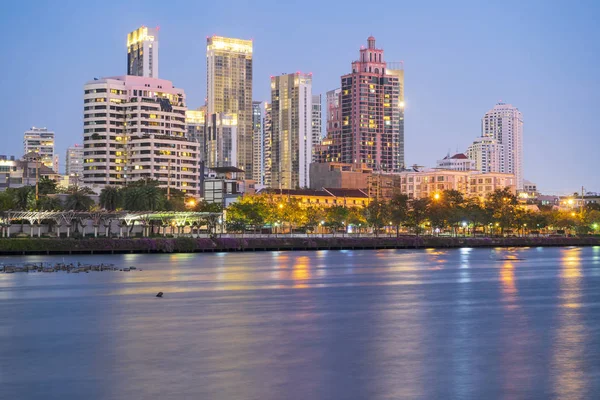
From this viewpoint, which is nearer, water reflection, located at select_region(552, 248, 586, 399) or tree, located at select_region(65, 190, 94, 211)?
water reflection, located at select_region(552, 248, 586, 399)

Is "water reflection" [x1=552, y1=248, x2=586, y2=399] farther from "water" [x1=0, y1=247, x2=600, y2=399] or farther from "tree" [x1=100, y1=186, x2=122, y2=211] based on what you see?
"tree" [x1=100, y1=186, x2=122, y2=211]

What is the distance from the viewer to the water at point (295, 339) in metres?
28.2

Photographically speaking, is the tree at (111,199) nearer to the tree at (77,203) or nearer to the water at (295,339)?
the tree at (77,203)

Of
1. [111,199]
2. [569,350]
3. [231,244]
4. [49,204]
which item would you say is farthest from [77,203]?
[569,350]

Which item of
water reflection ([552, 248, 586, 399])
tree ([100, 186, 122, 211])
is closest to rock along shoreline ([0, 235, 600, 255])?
tree ([100, 186, 122, 211])

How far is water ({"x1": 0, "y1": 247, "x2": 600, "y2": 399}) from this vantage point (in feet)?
92.4

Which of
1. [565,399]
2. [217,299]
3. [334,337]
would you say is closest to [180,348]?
[334,337]

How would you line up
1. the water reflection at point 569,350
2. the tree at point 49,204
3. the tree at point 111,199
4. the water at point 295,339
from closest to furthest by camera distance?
the water reflection at point 569,350 → the water at point 295,339 → the tree at point 49,204 → the tree at point 111,199

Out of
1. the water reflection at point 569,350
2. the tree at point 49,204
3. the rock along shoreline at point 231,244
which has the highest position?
the tree at point 49,204

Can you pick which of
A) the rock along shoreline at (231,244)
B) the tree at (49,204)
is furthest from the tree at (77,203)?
the rock along shoreline at (231,244)

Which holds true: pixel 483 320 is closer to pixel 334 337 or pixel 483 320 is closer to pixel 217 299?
pixel 334 337

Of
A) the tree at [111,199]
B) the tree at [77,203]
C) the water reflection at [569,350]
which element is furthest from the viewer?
the tree at [111,199]

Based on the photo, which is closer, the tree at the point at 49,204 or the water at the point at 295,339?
the water at the point at 295,339

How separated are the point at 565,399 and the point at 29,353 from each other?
20.5m
